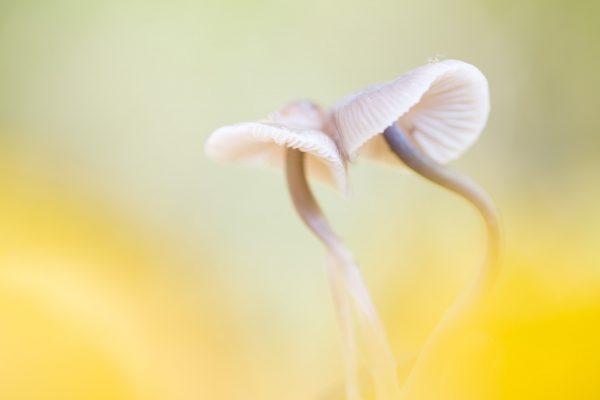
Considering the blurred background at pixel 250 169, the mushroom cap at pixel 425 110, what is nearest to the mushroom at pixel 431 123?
the mushroom cap at pixel 425 110

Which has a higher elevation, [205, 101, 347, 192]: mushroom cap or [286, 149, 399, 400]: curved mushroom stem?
[205, 101, 347, 192]: mushroom cap

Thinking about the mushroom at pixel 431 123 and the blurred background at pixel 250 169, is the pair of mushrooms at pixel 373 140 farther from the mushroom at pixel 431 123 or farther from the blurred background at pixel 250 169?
the blurred background at pixel 250 169

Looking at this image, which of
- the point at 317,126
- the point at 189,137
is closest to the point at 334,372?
the point at 189,137

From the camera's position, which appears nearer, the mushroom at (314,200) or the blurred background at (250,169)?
the mushroom at (314,200)

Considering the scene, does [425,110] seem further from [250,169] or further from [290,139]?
[250,169]

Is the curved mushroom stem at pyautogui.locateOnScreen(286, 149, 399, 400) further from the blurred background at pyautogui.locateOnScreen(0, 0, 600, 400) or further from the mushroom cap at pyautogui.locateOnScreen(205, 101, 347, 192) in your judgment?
the blurred background at pyautogui.locateOnScreen(0, 0, 600, 400)

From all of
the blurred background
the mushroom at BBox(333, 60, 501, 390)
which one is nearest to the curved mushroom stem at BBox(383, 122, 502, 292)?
the mushroom at BBox(333, 60, 501, 390)

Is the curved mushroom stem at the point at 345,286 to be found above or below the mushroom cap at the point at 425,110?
below
